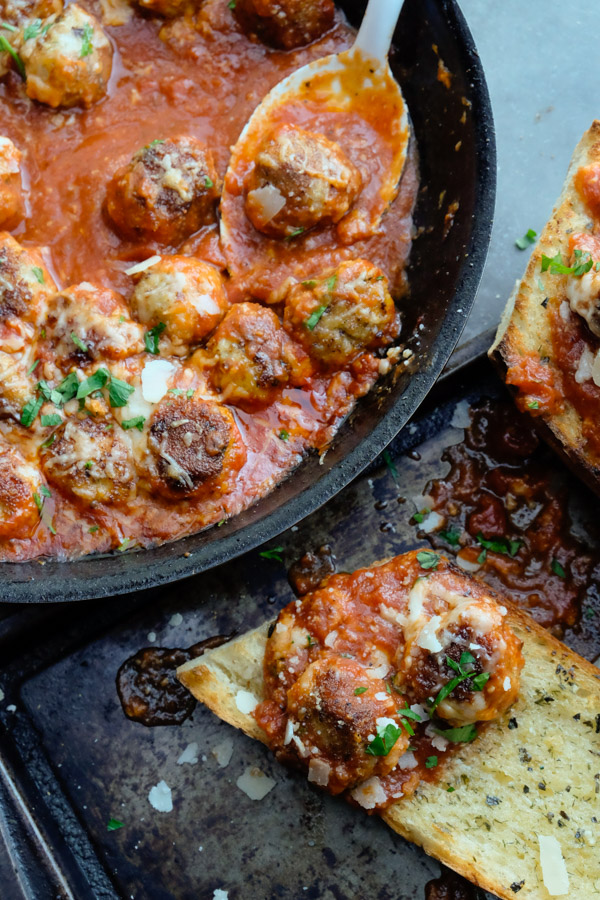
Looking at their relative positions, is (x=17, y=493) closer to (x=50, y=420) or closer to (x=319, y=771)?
(x=50, y=420)

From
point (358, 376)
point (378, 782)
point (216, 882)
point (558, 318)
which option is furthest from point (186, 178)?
point (216, 882)

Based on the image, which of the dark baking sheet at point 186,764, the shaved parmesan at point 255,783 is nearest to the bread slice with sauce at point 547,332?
the dark baking sheet at point 186,764

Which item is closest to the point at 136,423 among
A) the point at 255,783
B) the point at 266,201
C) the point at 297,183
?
the point at 266,201

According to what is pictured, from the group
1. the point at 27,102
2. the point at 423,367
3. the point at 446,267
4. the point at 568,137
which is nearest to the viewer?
the point at 423,367

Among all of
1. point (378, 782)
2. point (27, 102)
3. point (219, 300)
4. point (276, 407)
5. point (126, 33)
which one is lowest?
point (378, 782)

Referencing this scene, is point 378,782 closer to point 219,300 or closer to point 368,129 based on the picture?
point 219,300

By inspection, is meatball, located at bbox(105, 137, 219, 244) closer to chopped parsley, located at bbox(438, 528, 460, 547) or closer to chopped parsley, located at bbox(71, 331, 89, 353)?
chopped parsley, located at bbox(71, 331, 89, 353)
